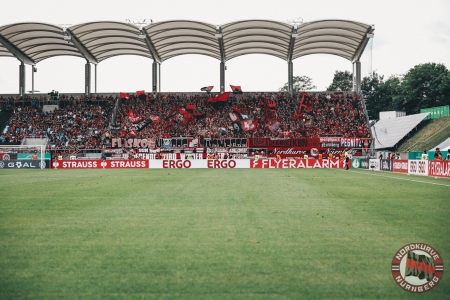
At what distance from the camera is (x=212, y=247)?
7141 millimetres

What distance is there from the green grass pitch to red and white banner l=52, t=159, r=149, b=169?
105 ft

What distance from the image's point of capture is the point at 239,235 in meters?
8.11

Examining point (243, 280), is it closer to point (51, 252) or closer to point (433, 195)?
point (51, 252)

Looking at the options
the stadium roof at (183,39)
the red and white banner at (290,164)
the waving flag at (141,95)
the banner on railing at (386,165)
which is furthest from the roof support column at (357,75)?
the waving flag at (141,95)

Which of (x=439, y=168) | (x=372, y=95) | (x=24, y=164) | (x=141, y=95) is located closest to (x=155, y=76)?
(x=141, y=95)

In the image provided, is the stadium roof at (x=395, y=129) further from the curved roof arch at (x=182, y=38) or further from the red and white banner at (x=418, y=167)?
the red and white banner at (x=418, y=167)

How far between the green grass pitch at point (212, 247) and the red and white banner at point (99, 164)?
1256 inches

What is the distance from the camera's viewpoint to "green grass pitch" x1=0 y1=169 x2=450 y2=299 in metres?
5.12

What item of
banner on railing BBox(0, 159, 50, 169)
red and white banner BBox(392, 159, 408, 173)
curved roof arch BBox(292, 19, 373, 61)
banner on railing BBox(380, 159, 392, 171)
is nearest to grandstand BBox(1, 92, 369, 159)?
curved roof arch BBox(292, 19, 373, 61)

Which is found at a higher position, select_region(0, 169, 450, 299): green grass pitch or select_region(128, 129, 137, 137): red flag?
select_region(128, 129, 137, 137): red flag

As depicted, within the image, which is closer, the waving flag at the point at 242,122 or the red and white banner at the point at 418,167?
the red and white banner at the point at 418,167

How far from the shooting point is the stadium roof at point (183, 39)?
5097cm

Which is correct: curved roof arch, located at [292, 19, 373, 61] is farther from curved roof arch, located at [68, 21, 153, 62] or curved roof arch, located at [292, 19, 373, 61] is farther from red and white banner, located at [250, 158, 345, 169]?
curved roof arch, located at [68, 21, 153, 62]

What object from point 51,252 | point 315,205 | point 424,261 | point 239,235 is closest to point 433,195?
point 315,205
